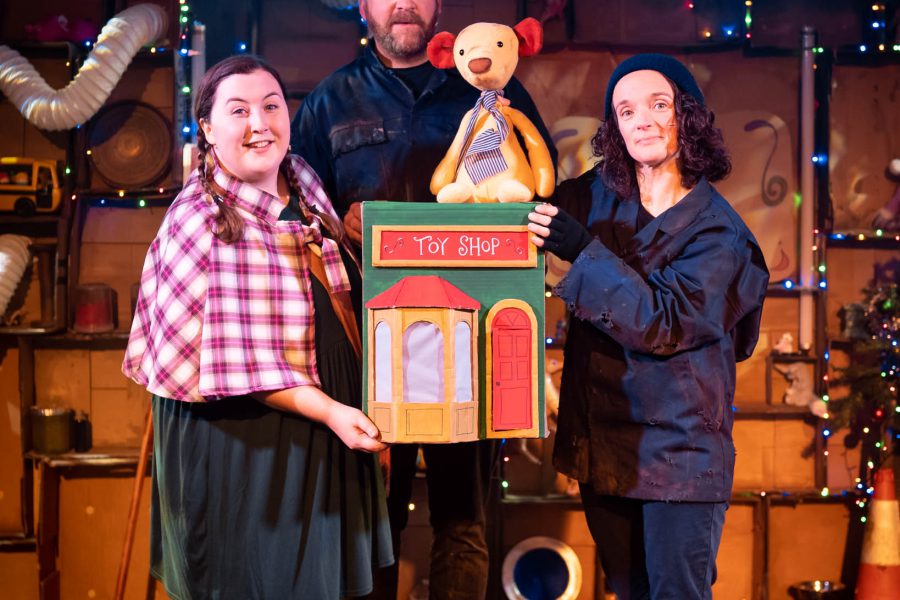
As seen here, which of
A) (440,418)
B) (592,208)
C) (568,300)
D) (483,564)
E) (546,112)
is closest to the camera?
(440,418)

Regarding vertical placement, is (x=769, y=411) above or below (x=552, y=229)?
below

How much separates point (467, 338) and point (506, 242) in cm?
22

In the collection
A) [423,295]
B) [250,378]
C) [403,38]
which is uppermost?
[403,38]

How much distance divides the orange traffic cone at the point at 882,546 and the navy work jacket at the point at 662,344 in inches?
74.5

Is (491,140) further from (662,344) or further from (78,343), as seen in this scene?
(78,343)

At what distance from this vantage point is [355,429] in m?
1.85

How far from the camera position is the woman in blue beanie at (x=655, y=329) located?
6.47 feet

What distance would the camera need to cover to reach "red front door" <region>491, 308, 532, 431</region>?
193 cm

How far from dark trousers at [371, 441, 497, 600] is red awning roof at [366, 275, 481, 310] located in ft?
2.39

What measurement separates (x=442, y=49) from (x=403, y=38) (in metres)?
0.31

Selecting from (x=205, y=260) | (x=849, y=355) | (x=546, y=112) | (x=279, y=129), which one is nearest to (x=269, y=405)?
(x=205, y=260)

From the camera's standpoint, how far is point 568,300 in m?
2.02

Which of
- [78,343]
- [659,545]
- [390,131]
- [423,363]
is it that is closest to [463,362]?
[423,363]

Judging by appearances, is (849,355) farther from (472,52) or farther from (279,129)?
(279,129)
